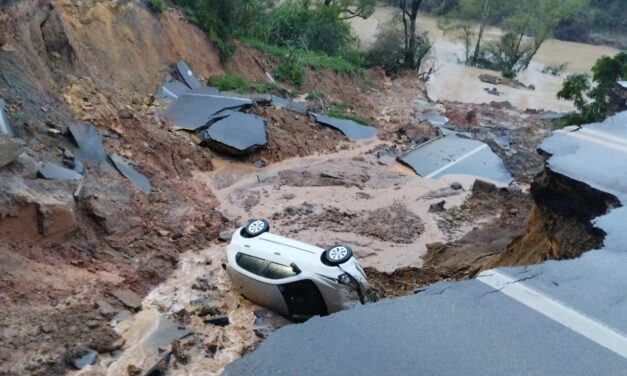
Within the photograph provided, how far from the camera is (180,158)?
1401 cm

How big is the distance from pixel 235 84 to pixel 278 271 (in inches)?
452

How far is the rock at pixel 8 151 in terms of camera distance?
9262 mm

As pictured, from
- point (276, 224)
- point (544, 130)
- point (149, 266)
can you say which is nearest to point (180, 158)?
point (276, 224)

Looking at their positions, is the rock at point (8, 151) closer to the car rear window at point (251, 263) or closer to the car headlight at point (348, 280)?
the car rear window at point (251, 263)

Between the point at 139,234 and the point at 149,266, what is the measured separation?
1071 mm

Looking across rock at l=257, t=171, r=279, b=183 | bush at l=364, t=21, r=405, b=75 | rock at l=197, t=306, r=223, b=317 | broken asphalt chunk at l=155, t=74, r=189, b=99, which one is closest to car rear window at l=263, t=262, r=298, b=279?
rock at l=197, t=306, r=223, b=317

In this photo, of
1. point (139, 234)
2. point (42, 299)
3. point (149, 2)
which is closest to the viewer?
point (42, 299)

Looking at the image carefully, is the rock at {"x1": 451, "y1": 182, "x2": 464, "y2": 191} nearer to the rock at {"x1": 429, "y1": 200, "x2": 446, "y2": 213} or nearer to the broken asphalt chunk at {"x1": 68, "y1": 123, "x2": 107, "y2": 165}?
the rock at {"x1": 429, "y1": 200, "x2": 446, "y2": 213}

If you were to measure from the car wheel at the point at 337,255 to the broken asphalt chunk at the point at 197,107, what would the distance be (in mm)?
8247

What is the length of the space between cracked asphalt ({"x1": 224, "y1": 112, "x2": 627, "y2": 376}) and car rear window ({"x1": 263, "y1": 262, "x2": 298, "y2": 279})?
3.37 m

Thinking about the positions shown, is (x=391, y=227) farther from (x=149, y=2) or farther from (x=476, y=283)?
(x=149, y=2)

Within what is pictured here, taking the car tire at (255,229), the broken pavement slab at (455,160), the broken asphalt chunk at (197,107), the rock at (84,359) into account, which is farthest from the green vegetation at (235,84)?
the rock at (84,359)

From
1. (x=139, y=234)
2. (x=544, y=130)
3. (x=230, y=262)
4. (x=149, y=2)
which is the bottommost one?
(x=544, y=130)

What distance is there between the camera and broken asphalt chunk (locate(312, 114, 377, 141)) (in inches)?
696
